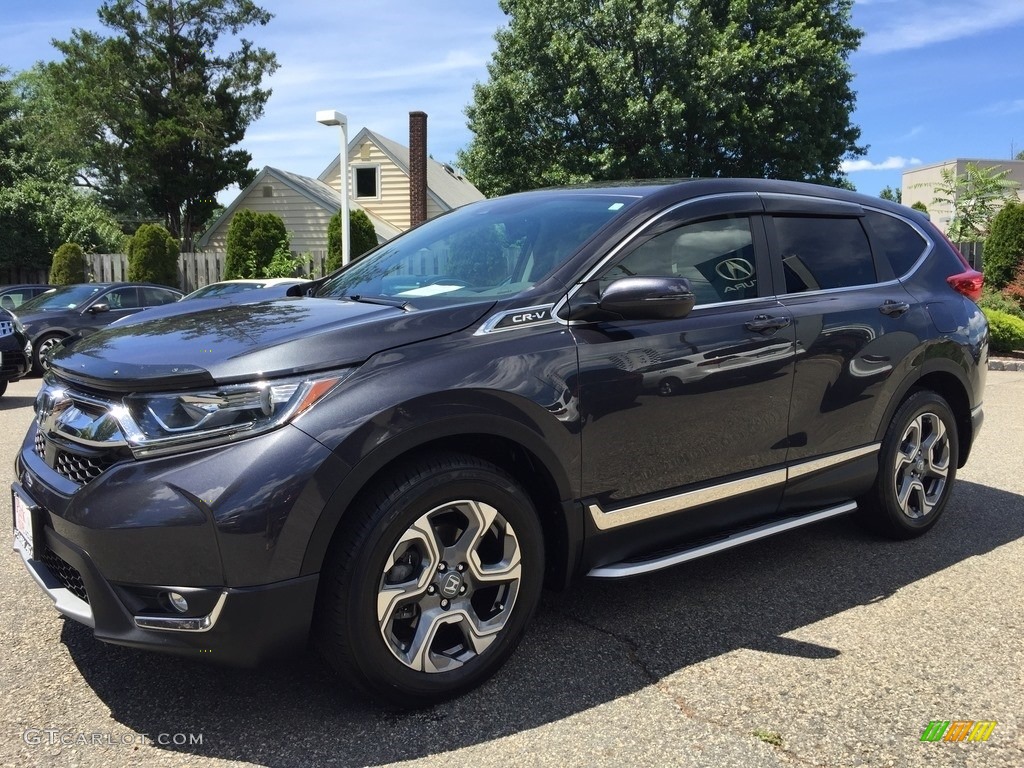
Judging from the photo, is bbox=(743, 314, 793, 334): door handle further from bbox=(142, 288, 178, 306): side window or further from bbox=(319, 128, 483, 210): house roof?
bbox=(319, 128, 483, 210): house roof

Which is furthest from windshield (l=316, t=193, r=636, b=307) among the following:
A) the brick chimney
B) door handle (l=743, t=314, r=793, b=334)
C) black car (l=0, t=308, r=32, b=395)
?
the brick chimney

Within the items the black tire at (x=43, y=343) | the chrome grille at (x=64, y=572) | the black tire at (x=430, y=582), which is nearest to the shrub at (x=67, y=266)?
the black tire at (x=43, y=343)

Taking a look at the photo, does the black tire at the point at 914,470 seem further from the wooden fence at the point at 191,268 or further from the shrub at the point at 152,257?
the shrub at the point at 152,257

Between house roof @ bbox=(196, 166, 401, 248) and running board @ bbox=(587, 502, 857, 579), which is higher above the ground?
house roof @ bbox=(196, 166, 401, 248)

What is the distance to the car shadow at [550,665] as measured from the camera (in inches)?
103

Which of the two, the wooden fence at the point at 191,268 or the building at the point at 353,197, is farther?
the building at the point at 353,197

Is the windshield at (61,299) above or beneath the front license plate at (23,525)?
above

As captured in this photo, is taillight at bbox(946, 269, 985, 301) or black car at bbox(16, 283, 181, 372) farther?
black car at bbox(16, 283, 181, 372)

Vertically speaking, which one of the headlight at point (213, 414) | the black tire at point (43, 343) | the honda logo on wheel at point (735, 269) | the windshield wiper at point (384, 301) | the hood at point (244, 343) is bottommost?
the black tire at point (43, 343)

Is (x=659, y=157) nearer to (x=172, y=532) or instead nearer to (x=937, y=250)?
(x=937, y=250)

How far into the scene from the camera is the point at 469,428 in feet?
8.83

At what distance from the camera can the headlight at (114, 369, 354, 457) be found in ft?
7.89

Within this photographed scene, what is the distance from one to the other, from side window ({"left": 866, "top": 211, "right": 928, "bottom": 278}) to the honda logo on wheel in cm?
109

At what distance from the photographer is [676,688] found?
2926 mm
